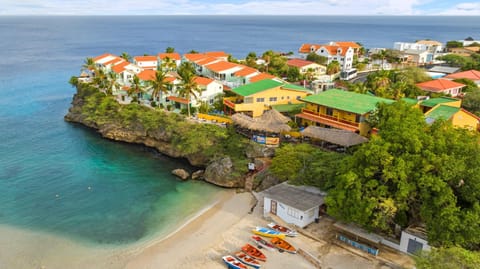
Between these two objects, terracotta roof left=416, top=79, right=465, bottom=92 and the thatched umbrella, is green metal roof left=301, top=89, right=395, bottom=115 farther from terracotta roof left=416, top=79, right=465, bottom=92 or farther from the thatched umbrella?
terracotta roof left=416, top=79, right=465, bottom=92

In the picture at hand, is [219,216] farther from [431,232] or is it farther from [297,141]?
[431,232]

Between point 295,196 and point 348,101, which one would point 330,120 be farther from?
point 295,196

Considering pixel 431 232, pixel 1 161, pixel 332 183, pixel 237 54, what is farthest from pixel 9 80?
pixel 431 232

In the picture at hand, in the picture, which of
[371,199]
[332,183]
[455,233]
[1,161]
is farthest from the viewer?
[1,161]

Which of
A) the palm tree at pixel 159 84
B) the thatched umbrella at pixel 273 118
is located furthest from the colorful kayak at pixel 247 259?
the palm tree at pixel 159 84

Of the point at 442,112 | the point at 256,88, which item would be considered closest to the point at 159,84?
the point at 256,88

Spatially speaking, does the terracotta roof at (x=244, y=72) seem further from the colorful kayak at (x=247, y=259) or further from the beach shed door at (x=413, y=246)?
the beach shed door at (x=413, y=246)

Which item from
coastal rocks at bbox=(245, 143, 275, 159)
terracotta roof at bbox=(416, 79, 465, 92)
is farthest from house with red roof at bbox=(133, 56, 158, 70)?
terracotta roof at bbox=(416, 79, 465, 92)
